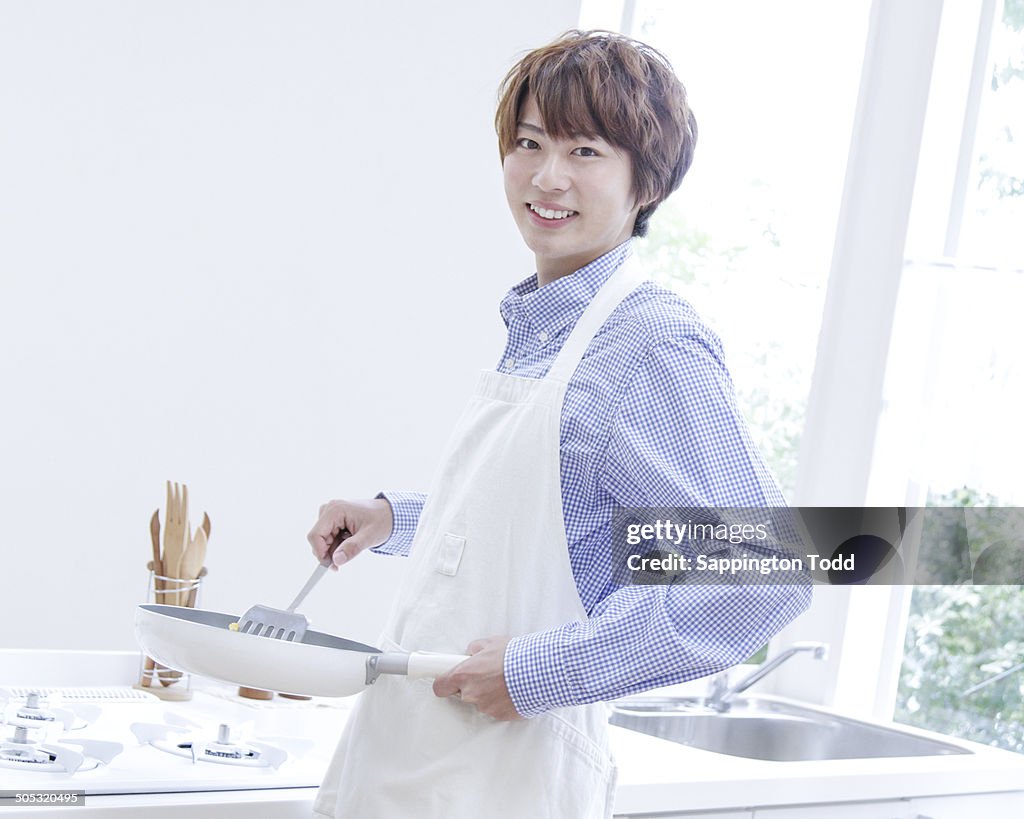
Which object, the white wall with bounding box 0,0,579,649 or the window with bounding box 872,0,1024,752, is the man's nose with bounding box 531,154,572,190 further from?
the window with bounding box 872,0,1024,752

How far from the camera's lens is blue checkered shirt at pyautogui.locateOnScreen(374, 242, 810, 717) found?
1070mm

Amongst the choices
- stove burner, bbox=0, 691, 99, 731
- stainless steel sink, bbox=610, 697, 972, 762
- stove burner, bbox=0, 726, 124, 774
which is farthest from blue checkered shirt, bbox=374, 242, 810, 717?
stainless steel sink, bbox=610, 697, 972, 762

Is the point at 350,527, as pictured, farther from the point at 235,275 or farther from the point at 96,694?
the point at 235,275

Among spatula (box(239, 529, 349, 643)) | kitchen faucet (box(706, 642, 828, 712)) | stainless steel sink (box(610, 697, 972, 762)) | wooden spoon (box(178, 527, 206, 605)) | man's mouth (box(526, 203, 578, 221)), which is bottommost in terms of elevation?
stainless steel sink (box(610, 697, 972, 762))

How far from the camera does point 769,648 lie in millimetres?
2854

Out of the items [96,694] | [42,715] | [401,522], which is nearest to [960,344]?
[401,522]

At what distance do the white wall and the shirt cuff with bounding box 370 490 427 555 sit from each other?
1.03 meters

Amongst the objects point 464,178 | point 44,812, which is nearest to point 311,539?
point 44,812

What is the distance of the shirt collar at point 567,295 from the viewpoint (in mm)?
1260

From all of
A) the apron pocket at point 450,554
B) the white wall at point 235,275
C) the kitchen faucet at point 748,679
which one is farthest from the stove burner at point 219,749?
the kitchen faucet at point 748,679

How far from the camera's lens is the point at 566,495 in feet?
3.86

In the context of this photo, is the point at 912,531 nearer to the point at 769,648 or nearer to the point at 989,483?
the point at 989,483

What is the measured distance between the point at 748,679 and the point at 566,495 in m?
1.44

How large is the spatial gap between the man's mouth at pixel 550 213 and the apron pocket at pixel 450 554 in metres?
0.33
